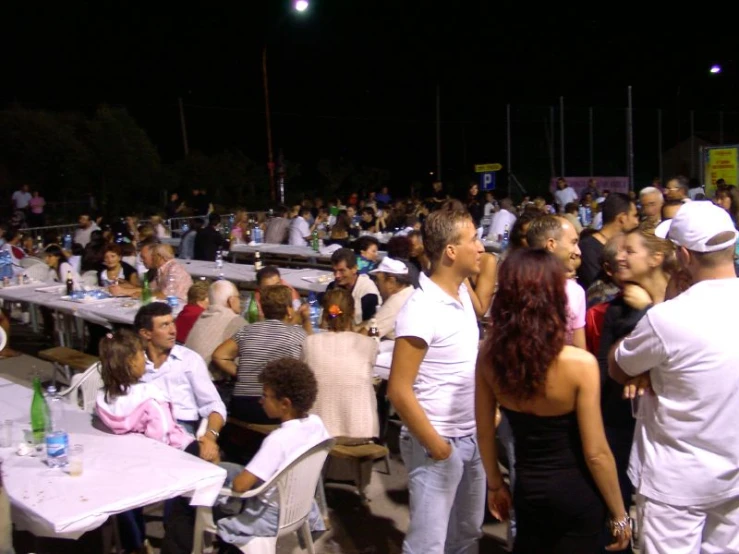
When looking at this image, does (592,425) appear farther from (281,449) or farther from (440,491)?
(281,449)

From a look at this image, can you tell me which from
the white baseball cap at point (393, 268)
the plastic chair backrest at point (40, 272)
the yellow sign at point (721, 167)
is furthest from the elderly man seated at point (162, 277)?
the yellow sign at point (721, 167)

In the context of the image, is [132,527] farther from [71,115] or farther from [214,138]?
[214,138]

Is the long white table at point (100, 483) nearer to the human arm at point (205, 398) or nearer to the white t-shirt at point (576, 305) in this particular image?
the human arm at point (205, 398)

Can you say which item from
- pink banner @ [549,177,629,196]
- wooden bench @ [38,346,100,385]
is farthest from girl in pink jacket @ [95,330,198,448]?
pink banner @ [549,177,629,196]

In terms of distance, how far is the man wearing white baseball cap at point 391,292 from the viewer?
5387 mm

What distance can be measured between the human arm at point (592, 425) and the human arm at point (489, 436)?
29 cm

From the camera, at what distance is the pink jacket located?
12.7 feet

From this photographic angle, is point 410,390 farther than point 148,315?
No

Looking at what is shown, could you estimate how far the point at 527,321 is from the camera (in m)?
2.35

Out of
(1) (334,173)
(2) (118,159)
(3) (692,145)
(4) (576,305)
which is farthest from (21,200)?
(4) (576,305)

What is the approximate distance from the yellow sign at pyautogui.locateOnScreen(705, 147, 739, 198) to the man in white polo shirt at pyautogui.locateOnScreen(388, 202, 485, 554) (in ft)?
44.4

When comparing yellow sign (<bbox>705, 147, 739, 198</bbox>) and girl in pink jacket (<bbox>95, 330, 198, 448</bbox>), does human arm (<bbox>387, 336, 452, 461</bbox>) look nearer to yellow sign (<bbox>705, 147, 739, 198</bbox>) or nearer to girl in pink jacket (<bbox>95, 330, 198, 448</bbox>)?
girl in pink jacket (<bbox>95, 330, 198, 448</bbox>)

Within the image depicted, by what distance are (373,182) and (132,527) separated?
25.7m

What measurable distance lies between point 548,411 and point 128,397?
233cm
